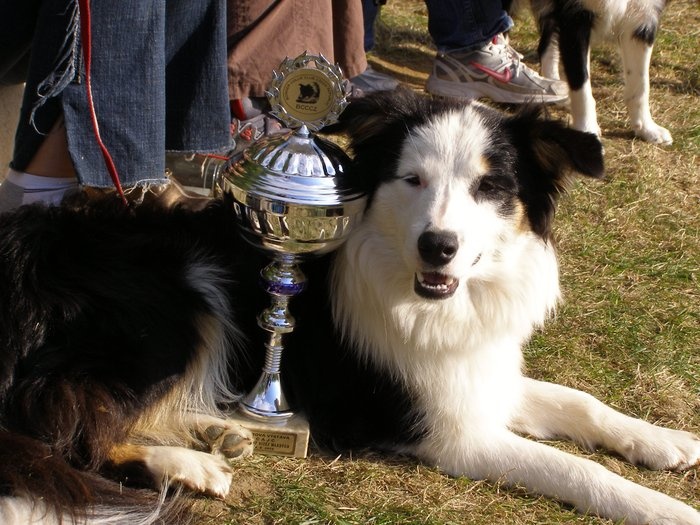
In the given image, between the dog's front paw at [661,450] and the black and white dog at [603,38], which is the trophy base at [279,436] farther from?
the black and white dog at [603,38]

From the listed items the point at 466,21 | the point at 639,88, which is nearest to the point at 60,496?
the point at 466,21

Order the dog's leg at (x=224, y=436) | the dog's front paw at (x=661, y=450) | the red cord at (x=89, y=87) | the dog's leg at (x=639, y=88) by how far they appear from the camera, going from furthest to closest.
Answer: the dog's leg at (x=639, y=88), the dog's front paw at (x=661, y=450), the dog's leg at (x=224, y=436), the red cord at (x=89, y=87)

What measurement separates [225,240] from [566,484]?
1266mm

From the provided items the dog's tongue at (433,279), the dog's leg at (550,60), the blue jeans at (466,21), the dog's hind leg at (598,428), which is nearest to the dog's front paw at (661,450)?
the dog's hind leg at (598,428)

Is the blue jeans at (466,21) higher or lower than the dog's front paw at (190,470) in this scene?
higher

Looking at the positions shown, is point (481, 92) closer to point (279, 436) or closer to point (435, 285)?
point (435, 285)

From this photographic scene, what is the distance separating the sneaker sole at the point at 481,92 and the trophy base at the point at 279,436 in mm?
3334

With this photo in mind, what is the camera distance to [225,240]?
2.85 metres

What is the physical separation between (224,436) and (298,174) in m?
0.80

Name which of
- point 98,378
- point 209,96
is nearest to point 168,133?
point 209,96

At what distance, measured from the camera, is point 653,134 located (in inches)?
211

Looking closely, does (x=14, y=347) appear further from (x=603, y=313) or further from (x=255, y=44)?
(x=603, y=313)

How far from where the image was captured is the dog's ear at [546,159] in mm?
2621

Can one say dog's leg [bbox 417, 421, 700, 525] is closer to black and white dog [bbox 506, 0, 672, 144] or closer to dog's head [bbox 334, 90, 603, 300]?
dog's head [bbox 334, 90, 603, 300]
